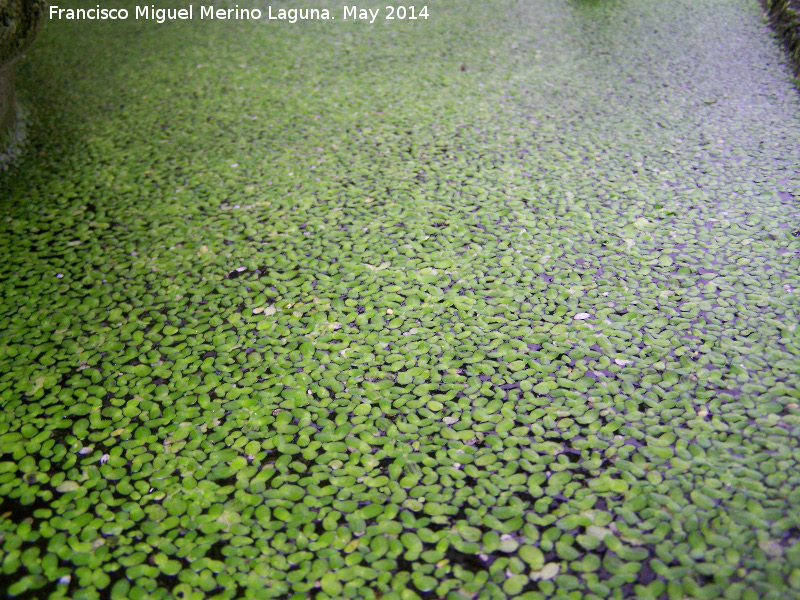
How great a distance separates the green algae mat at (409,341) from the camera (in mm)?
1200

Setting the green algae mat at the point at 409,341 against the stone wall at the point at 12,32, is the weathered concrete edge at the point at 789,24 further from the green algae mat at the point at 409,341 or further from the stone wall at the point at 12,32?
the stone wall at the point at 12,32

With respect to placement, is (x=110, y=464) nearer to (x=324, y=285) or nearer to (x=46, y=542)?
(x=46, y=542)

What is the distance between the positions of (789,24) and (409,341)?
3269mm

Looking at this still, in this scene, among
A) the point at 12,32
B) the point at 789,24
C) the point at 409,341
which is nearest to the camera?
the point at 409,341

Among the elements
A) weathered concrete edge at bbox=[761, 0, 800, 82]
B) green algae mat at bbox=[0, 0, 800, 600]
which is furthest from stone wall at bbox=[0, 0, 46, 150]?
weathered concrete edge at bbox=[761, 0, 800, 82]

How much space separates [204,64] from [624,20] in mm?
2811

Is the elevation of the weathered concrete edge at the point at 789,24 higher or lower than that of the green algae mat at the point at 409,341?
higher

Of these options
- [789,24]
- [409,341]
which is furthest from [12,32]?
[789,24]

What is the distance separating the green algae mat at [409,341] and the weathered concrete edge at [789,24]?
0.13 m

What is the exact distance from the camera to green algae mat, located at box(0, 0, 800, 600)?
1200 millimetres

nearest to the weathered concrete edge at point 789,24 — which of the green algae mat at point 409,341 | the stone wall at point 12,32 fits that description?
the green algae mat at point 409,341

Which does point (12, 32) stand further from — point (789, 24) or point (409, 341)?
point (789, 24)

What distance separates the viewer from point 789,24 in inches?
133

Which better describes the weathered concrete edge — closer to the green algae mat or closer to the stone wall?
the green algae mat
